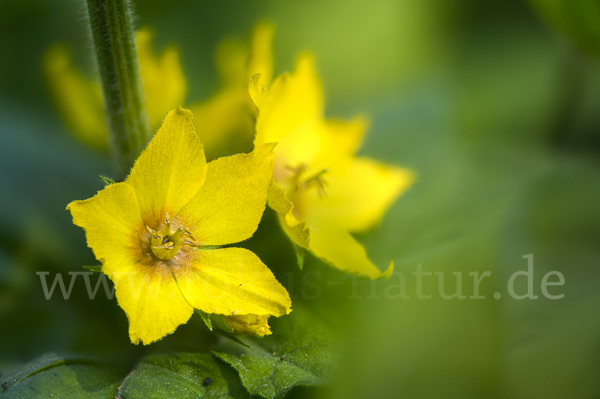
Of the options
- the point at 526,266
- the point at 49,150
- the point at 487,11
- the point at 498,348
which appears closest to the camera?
the point at 498,348

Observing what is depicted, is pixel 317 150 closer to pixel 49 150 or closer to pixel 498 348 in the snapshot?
pixel 498 348

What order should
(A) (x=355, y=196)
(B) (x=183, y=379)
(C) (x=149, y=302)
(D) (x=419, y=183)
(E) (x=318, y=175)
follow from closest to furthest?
(C) (x=149, y=302) < (B) (x=183, y=379) < (E) (x=318, y=175) < (A) (x=355, y=196) < (D) (x=419, y=183)

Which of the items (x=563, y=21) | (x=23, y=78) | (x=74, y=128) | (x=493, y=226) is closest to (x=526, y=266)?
(x=493, y=226)

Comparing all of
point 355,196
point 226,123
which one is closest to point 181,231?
point 226,123

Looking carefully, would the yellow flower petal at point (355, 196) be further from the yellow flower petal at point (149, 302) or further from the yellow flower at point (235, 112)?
the yellow flower petal at point (149, 302)

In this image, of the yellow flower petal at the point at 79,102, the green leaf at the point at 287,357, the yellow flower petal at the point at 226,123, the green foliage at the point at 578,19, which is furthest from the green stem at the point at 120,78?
the green foliage at the point at 578,19

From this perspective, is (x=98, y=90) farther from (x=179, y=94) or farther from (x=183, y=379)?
(x=183, y=379)
